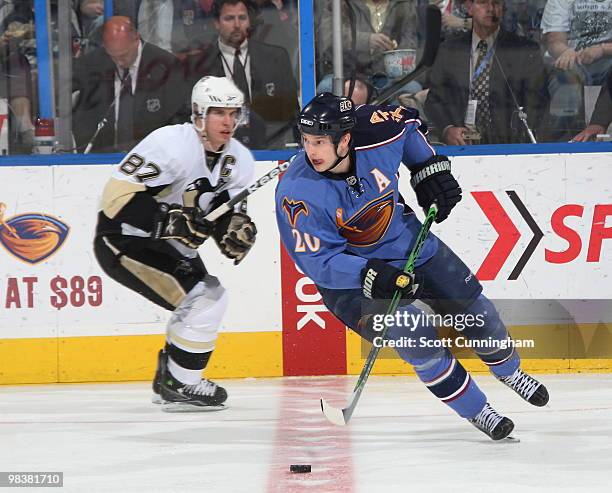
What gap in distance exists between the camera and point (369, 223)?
4.20 meters

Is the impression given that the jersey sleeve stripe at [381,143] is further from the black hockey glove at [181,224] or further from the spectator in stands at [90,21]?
the spectator in stands at [90,21]

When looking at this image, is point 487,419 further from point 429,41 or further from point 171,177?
point 429,41

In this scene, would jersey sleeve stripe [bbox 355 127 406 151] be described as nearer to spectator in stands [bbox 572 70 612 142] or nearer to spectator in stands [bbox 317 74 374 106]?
spectator in stands [bbox 317 74 374 106]

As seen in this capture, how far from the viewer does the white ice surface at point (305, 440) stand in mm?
3482

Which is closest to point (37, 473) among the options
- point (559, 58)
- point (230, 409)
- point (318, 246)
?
point (318, 246)

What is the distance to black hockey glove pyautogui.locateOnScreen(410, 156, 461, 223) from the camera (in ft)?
13.6

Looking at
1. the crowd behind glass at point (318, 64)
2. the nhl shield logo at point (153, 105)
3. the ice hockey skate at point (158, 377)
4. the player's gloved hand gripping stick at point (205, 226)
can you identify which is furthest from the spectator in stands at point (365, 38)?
the ice hockey skate at point (158, 377)

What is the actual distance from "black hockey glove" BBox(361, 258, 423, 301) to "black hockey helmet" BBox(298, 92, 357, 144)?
Result: 0.42 m

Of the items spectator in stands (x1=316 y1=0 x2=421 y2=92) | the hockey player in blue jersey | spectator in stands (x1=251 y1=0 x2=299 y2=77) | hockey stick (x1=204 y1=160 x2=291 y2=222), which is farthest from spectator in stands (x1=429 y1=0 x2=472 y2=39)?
the hockey player in blue jersey

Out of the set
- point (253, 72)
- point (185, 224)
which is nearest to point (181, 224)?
point (185, 224)

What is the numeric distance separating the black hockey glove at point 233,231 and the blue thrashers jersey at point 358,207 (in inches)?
32.0
